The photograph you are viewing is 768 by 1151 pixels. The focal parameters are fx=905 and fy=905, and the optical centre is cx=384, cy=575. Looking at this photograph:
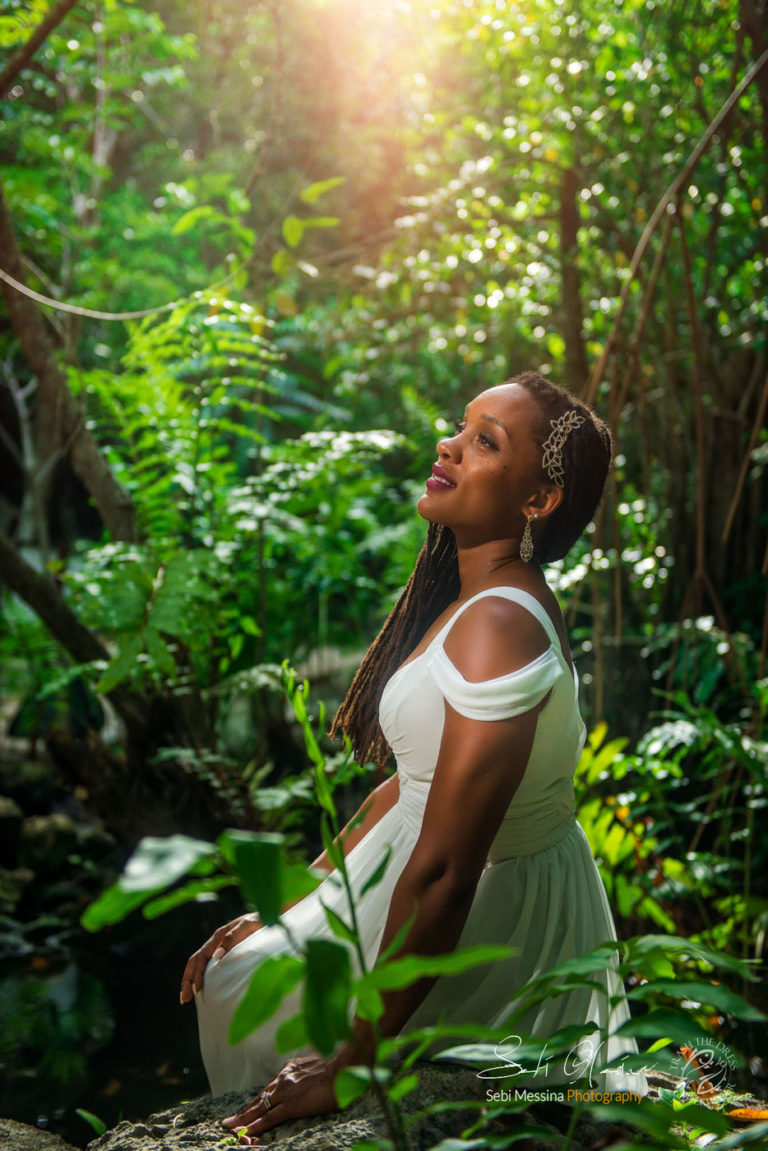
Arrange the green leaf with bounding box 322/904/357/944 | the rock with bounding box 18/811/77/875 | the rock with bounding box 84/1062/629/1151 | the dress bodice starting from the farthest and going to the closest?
the rock with bounding box 18/811/77/875 < the dress bodice < the rock with bounding box 84/1062/629/1151 < the green leaf with bounding box 322/904/357/944

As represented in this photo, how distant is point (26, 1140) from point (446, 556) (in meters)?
1.31

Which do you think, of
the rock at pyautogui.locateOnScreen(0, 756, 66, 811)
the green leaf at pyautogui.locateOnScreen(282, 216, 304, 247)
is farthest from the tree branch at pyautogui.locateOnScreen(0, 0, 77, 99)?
the rock at pyautogui.locateOnScreen(0, 756, 66, 811)

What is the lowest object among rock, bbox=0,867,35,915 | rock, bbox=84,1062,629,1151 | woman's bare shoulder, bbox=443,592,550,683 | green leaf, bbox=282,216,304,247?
rock, bbox=0,867,35,915

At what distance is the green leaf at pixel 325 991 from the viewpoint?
0.61 m

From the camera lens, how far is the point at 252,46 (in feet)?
35.0

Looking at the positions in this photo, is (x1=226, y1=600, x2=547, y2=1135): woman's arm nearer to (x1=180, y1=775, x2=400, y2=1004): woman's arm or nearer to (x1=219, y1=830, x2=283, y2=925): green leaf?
(x1=180, y1=775, x2=400, y2=1004): woman's arm

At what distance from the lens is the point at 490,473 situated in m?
1.60

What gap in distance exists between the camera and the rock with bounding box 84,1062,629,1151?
1229 millimetres

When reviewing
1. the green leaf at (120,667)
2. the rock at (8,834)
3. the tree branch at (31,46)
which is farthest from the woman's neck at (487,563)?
the rock at (8,834)

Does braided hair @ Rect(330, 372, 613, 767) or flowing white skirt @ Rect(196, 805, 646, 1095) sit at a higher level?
braided hair @ Rect(330, 372, 613, 767)

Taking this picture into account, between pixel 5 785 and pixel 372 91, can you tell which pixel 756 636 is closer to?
pixel 5 785

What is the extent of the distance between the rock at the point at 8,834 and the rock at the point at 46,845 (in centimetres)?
4

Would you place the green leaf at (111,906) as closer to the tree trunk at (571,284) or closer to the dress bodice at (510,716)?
the dress bodice at (510,716)

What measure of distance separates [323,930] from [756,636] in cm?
340
